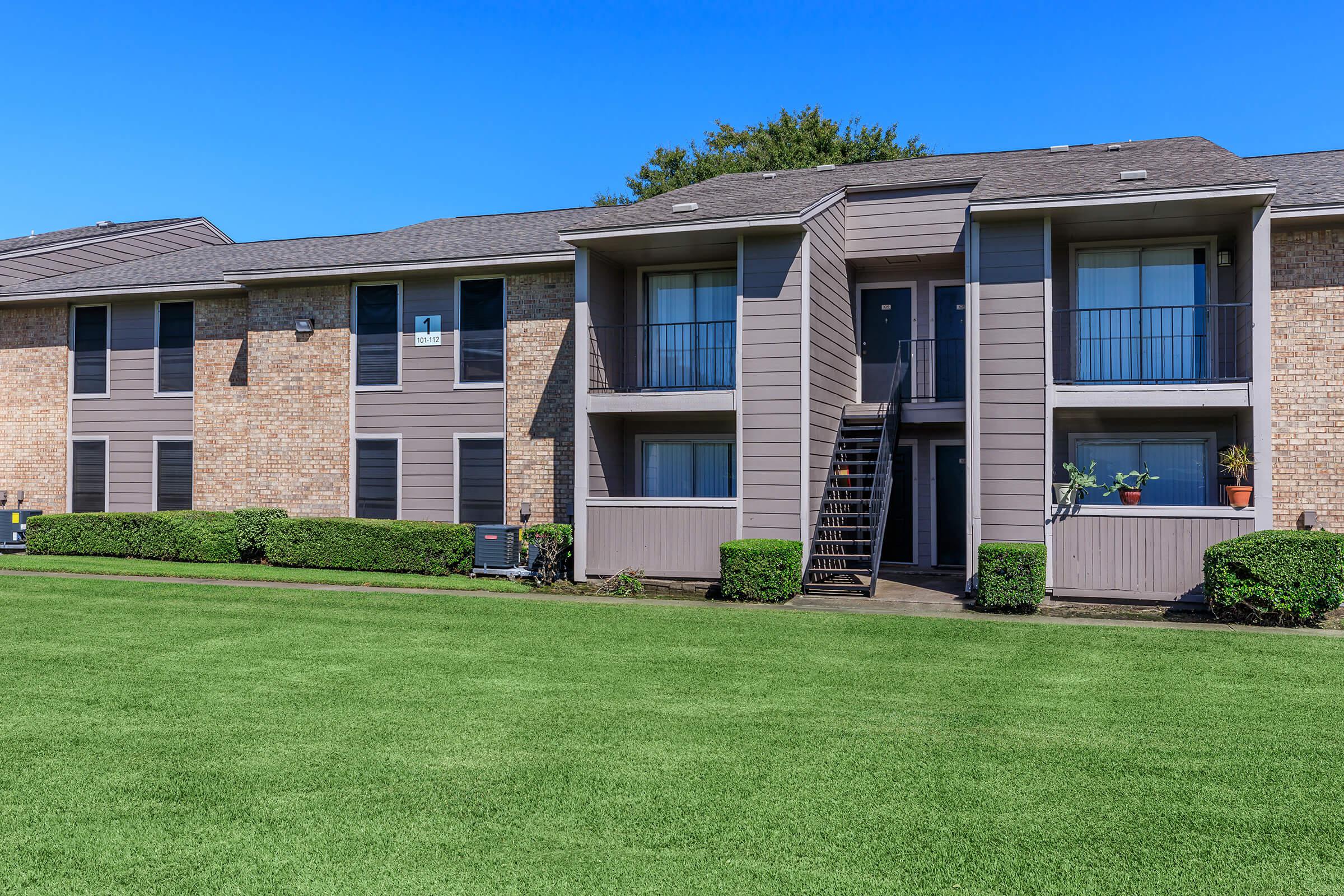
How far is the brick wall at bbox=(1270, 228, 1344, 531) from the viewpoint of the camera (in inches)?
523

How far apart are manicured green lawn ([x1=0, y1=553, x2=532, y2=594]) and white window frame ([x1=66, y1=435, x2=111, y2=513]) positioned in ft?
8.72

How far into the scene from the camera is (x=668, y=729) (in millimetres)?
6719

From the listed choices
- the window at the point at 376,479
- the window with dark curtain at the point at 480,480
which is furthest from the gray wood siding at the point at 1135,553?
the window at the point at 376,479

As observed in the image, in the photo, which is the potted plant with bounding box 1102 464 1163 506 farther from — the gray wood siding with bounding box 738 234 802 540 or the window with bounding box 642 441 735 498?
the window with bounding box 642 441 735 498

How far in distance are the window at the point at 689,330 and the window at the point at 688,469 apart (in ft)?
3.32

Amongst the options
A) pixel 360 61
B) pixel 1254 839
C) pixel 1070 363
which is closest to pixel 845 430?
pixel 1070 363

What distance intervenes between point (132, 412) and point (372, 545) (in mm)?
7003

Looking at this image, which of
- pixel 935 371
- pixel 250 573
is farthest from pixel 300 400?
pixel 935 371

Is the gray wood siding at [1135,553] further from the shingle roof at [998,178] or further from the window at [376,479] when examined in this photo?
the window at [376,479]

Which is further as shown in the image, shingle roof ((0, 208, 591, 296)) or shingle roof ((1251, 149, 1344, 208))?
shingle roof ((0, 208, 591, 296))

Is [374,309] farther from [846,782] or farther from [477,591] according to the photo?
[846,782]

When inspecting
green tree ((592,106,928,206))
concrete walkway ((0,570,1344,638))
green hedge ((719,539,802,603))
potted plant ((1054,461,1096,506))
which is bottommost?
concrete walkway ((0,570,1344,638))

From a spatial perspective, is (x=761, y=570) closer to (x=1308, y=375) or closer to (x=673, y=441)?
(x=673, y=441)

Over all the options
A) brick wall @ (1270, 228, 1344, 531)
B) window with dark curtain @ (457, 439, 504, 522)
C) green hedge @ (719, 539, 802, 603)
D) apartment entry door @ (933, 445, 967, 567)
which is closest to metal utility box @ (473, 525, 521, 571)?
window with dark curtain @ (457, 439, 504, 522)
